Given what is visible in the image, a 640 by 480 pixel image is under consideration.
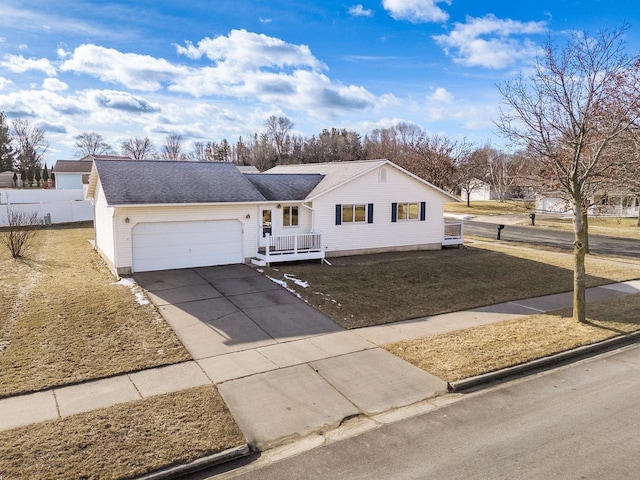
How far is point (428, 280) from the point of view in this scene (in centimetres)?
1714

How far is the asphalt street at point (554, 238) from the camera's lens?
87.7ft

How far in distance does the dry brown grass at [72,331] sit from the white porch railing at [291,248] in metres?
5.86

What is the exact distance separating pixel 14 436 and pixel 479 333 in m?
9.68

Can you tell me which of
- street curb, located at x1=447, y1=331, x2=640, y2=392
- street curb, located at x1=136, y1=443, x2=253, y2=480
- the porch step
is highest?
the porch step

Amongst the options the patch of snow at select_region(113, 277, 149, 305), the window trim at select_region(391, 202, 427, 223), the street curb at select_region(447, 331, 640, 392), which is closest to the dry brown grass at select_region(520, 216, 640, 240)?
the window trim at select_region(391, 202, 427, 223)

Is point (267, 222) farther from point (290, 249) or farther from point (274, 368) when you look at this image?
point (274, 368)

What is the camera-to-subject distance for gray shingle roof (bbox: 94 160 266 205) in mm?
16625

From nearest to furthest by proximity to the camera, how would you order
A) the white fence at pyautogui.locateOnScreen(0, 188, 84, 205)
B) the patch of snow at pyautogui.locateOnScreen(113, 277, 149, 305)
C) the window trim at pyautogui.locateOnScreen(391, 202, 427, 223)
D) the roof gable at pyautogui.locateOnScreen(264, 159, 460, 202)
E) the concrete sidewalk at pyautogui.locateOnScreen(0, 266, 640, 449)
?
the concrete sidewalk at pyautogui.locateOnScreen(0, 266, 640, 449), the patch of snow at pyautogui.locateOnScreen(113, 277, 149, 305), the roof gable at pyautogui.locateOnScreen(264, 159, 460, 202), the window trim at pyautogui.locateOnScreen(391, 202, 427, 223), the white fence at pyautogui.locateOnScreen(0, 188, 84, 205)

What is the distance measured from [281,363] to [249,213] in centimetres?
1012

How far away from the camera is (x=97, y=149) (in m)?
95.8

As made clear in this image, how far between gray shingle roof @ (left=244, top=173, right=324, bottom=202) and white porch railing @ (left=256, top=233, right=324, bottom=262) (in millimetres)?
1818

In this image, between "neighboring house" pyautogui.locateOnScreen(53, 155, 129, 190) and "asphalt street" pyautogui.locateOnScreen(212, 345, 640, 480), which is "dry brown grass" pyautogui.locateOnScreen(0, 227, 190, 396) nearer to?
"asphalt street" pyautogui.locateOnScreen(212, 345, 640, 480)

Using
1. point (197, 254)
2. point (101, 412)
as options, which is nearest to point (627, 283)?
point (197, 254)

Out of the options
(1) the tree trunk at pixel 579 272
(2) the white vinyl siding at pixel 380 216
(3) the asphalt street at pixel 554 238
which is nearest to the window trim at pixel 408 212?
(2) the white vinyl siding at pixel 380 216
